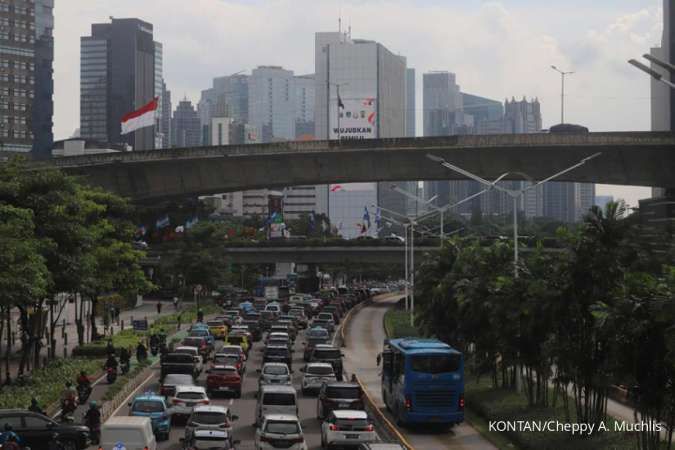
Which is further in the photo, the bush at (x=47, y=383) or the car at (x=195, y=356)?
the car at (x=195, y=356)

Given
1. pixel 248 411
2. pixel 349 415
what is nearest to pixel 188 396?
pixel 248 411

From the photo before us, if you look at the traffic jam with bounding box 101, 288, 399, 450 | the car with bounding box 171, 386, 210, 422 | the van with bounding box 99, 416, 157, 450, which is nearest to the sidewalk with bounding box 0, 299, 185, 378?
the traffic jam with bounding box 101, 288, 399, 450

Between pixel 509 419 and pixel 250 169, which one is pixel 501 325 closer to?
pixel 509 419

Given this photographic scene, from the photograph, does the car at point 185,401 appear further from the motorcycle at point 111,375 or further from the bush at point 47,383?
the motorcycle at point 111,375

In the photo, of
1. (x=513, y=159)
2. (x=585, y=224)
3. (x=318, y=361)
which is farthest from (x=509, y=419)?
(x=513, y=159)

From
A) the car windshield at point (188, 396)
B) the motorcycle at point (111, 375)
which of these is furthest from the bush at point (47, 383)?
the car windshield at point (188, 396)

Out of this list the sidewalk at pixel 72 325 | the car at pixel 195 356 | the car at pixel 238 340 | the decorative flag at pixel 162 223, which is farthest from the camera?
the decorative flag at pixel 162 223

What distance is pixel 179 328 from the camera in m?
78.3

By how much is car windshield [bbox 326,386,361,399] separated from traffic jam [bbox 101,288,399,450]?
32mm

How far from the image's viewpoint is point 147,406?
31.5m

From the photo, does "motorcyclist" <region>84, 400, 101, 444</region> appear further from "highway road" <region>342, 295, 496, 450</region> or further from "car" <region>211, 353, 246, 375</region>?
"car" <region>211, 353, 246, 375</region>

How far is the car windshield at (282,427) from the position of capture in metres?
27.0

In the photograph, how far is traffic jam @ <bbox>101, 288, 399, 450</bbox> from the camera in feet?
87.7

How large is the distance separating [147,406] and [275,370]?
11090mm
